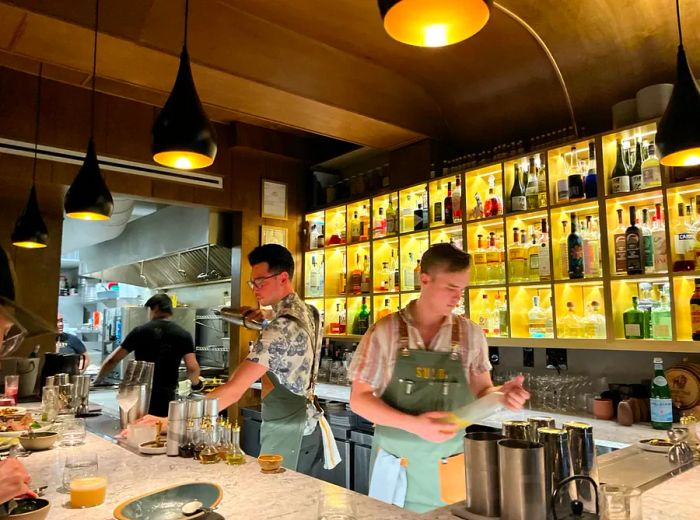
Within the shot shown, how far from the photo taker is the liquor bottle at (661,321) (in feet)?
9.64

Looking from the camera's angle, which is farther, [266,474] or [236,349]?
[236,349]

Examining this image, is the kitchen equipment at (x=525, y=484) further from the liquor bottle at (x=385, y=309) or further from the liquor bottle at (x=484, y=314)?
the liquor bottle at (x=385, y=309)

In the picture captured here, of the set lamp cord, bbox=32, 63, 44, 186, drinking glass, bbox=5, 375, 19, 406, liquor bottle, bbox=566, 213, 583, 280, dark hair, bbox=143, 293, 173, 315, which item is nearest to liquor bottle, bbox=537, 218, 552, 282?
liquor bottle, bbox=566, 213, 583, 280

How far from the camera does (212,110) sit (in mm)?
4684

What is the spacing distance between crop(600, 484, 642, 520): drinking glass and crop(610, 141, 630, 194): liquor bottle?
243 cm

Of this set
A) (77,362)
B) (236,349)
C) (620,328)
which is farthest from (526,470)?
(236,349)

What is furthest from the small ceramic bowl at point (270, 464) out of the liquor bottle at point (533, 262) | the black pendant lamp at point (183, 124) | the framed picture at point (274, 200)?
the framed picture at point (274, 200)

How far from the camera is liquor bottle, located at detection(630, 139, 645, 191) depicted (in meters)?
3.12

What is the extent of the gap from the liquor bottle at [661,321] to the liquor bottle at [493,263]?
3.27ft

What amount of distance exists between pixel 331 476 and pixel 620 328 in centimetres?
233

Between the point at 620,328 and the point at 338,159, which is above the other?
the point at 338,159

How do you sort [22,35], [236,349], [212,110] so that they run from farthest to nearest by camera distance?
1. [236,349]
2. [212,110]
3. [22,35]

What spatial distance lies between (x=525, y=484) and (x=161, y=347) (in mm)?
3722

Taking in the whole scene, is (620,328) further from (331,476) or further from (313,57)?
(313,57)
